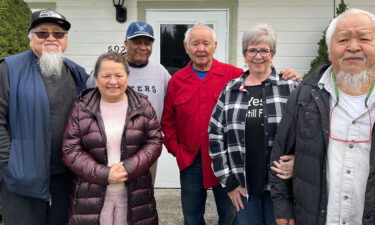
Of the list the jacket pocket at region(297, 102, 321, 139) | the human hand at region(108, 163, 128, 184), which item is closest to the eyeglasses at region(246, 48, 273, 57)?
the jacket pocket at region(297, 102, 321, 139)

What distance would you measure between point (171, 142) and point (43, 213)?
1.10m

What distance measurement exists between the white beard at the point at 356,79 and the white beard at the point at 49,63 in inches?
71.3

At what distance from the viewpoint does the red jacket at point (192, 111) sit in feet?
9.08

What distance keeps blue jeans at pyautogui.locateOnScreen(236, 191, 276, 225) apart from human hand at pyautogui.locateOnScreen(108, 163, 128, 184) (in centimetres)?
83

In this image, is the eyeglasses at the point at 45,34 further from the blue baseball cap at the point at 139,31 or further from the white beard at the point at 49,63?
the blue baseball cap at the point at 139,31

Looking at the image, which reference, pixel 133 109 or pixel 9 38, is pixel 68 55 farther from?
pixel 133 109

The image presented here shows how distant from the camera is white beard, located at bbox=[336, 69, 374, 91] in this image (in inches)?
67.8

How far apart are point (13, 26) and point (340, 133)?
3450 mm

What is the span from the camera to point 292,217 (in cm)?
198

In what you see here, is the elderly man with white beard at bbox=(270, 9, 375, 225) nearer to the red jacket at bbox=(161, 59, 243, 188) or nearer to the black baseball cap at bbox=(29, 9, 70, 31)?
the red jacket at bbox=(161, 59, 243, 188)

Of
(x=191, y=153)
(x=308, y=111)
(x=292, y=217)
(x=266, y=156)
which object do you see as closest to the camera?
(x=308, y=111)

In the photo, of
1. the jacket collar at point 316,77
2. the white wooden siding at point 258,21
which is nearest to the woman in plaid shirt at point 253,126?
the jacket collar at point 316,77

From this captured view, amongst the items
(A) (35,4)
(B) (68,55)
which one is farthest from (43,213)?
(A) (35,4)

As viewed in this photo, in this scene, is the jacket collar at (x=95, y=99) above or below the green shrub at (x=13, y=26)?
below
